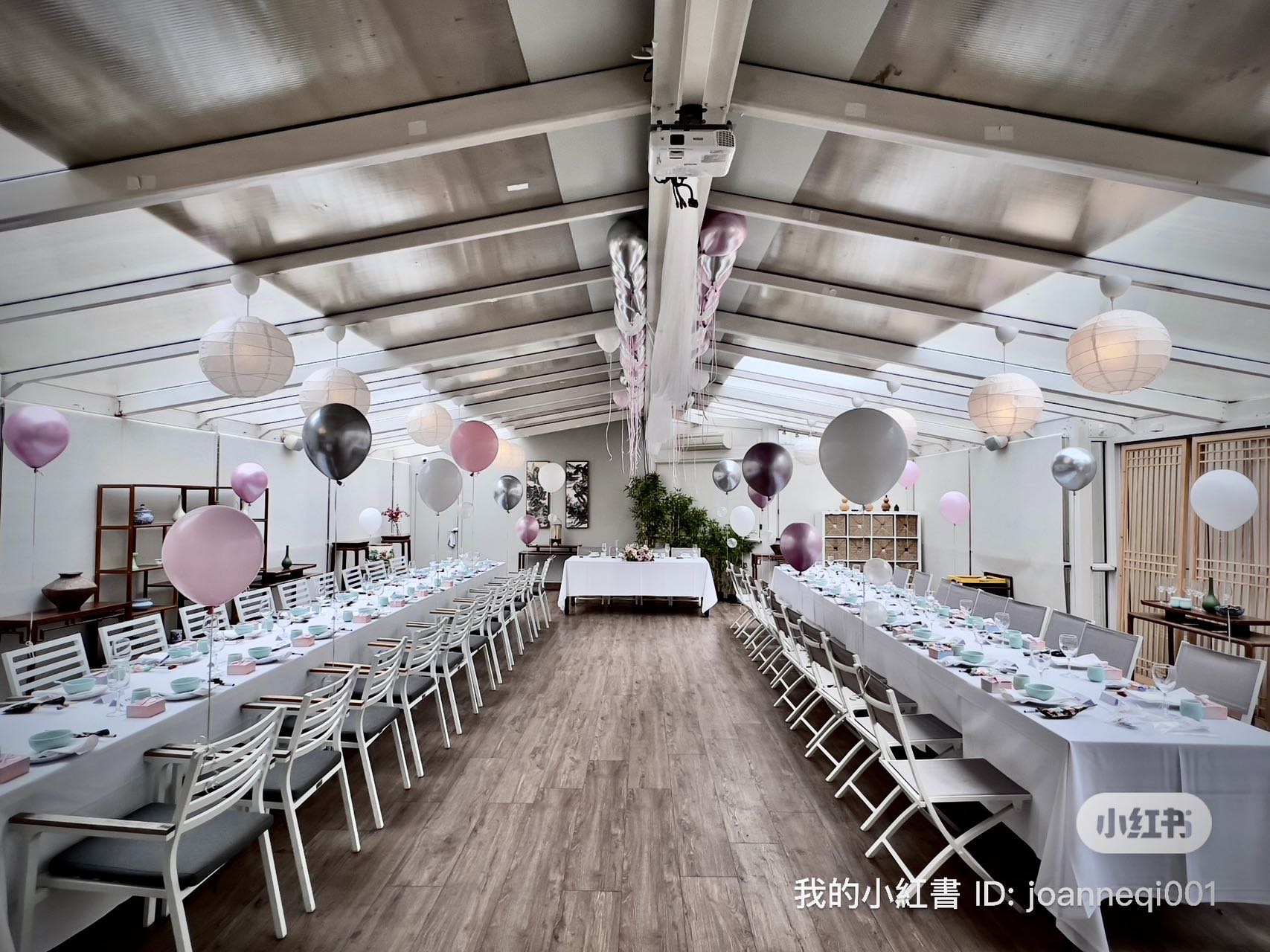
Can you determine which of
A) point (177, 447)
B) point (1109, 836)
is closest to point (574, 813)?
point (1109, 836)

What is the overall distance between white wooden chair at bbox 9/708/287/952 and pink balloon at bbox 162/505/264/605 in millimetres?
711

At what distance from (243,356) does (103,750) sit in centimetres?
187

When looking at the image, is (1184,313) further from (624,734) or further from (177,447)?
(177,447)

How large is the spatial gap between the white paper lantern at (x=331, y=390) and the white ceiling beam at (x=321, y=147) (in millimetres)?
1772

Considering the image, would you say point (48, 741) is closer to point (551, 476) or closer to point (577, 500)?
point (551, 476)

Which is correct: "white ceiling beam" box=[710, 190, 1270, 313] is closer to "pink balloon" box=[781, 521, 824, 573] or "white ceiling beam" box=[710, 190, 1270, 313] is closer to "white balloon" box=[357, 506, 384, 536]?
"pink balloon" box=[781, 521, 824, 573]

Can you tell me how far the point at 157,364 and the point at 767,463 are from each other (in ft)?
17.2

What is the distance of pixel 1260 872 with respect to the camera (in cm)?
240

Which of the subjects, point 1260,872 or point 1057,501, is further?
point 1057,501

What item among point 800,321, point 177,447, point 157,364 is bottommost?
point 177,447

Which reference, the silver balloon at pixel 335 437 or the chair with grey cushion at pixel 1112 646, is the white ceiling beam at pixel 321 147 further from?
the chair with grey cushion at pixel 1112 646

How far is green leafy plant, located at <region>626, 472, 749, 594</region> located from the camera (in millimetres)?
11578

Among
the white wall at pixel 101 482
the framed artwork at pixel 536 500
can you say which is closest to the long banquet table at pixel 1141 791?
the white wall at pixel 101 482

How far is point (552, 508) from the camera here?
42.3 ft
